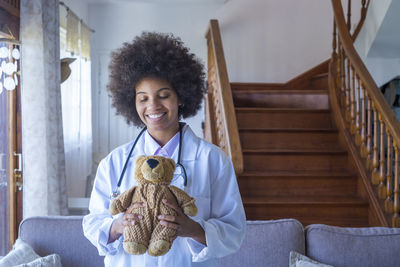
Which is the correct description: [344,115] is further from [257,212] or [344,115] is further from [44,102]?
[44,102]

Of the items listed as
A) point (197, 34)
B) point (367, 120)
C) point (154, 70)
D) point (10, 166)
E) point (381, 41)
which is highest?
point (197, 34)

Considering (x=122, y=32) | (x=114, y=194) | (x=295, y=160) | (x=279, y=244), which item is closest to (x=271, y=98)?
(x=295, y=160)

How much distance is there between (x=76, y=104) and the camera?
4832 mm

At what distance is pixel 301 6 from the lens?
18.3 ft

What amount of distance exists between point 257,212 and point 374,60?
2001 mm

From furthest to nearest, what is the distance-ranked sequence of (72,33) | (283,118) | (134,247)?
(72,33)
(283,118)
(134,247)

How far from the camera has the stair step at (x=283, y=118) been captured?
3.89 meters

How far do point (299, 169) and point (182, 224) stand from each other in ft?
9.02

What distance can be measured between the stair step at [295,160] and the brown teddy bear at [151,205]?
2.62 m

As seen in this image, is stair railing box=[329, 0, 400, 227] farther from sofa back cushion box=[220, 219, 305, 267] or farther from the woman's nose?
the woman's nose

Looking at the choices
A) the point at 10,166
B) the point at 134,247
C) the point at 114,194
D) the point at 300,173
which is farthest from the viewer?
the point at 300,173

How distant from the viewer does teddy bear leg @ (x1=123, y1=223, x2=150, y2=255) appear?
85 centimetres

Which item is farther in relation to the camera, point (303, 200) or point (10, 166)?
point (303, 200)

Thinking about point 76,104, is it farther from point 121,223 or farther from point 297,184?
point 121,223
